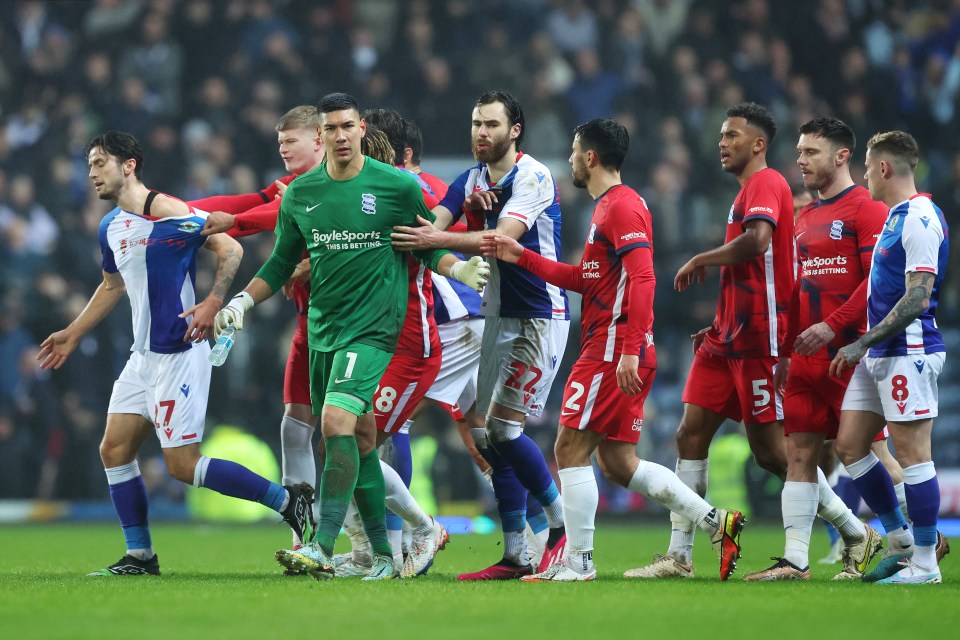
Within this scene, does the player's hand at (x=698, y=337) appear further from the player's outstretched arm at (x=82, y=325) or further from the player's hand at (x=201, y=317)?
the player's outstretched arm at (x=82, y=325)

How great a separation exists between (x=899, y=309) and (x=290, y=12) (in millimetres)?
13321

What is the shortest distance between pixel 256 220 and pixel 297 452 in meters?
1.57

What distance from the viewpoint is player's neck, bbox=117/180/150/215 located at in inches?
309

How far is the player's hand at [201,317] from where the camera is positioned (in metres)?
7.49

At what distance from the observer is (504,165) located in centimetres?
739

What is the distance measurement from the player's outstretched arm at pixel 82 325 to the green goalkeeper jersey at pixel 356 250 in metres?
1.84

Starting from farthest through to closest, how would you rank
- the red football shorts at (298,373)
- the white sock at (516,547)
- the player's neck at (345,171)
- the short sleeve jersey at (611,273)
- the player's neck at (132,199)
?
the red football shorts at (298,373) → the player's neck at (132,199) → the white sock at (516,547) → the player's neck at (345,171) → the short sleeve jersey at (611,273)

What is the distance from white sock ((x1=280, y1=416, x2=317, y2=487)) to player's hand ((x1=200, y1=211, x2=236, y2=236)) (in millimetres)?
1322

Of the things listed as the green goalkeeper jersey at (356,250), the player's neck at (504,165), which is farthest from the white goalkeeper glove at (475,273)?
the player's neck at (504,165)

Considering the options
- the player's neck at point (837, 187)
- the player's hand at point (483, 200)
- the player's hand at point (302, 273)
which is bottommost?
the player's hand at point (302, 273)

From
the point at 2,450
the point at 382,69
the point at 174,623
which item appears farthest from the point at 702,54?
the point at 174,623

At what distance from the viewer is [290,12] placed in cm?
1831

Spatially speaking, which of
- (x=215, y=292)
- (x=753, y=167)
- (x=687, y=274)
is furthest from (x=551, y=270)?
(x=215, y=292)

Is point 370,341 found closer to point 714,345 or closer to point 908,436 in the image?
point 714,345
